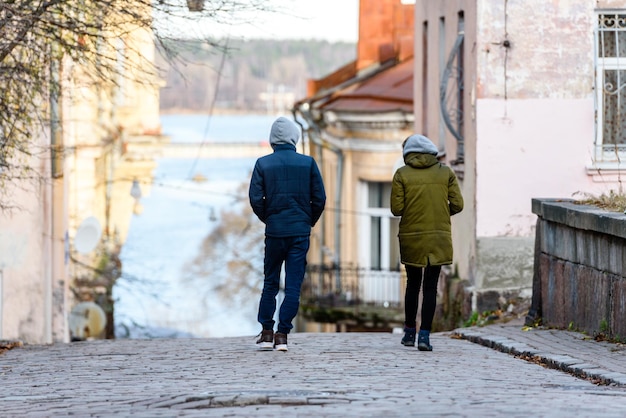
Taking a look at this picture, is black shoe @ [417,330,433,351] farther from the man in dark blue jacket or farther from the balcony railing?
the balcony railing

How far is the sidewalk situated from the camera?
398 inches

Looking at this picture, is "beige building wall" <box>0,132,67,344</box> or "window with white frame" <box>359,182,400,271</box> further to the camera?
"window with white frame" <box>359,182,400,271</box>

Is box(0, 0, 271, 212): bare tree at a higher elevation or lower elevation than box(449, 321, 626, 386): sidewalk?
higher

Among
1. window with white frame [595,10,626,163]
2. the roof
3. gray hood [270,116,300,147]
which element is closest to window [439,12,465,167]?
window with white frame [595,10,626,163]

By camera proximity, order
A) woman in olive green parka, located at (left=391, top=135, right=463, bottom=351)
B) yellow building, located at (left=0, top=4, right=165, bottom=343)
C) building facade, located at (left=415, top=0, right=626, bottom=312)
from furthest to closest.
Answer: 1. building facade, located at (left=415, top=0, right=626, bottom=312)
2. yellow building, located at (left=0, top=4, right=165, bottom=343)
3. woman in olive green parka, located at (left=391, top=135, right=463, bottom=351)

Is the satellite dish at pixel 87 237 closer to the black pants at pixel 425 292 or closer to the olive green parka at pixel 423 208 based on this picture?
the black pants at pixel 425 292

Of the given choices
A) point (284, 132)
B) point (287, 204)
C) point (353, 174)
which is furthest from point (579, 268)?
point (353, 174)

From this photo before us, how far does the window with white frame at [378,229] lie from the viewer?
94.9 feet

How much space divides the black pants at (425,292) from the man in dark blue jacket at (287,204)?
1041mm

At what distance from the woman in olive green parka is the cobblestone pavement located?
2.56 ft

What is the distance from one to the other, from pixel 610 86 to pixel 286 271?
24.6 feet

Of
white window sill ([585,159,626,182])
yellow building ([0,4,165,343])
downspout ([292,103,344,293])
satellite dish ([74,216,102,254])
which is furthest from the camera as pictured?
downspout ([292,103,344,293])

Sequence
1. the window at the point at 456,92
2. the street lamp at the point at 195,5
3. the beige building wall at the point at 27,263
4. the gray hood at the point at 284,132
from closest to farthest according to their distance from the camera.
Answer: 1. the gray hood at the point at 284,132
2. the street lamp at the point at 195,5
3. the window at the point at 456,92
4. the beige building wall at the point at 27,263

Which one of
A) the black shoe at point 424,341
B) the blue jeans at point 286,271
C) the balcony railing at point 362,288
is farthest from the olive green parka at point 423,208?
the balcony railing at point 362,288
